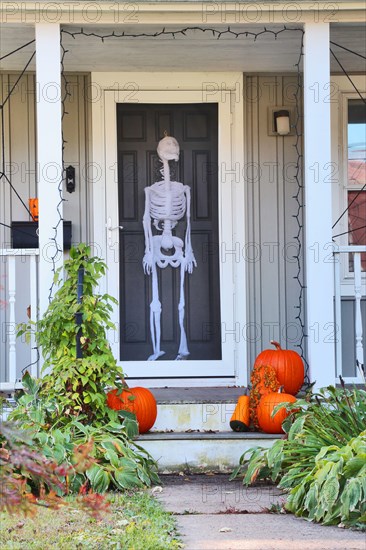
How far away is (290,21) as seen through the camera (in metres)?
6.30

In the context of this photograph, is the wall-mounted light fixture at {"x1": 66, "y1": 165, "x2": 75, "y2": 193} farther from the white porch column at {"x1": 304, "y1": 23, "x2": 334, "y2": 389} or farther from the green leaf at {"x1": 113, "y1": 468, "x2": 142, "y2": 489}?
the green leaf at {"x1": 113, "y1": 468, "x2": 142, "y2": 489}

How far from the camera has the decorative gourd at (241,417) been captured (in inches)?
247

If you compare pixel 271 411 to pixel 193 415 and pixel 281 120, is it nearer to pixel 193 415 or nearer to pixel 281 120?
pixel 193 415

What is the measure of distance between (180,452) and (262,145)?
2.77m

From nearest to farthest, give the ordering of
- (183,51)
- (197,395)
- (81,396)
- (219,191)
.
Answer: (81,396)
(197,395)
(183,51)
(219,191)

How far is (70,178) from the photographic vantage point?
750 centimetres

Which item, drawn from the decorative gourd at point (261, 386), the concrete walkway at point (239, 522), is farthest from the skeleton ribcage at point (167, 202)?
the concrete walkway at point (239, 522)

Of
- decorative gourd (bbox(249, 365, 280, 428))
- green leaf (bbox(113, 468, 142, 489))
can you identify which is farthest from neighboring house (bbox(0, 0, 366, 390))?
green leaf (bbox(113, 468, 142, 489))

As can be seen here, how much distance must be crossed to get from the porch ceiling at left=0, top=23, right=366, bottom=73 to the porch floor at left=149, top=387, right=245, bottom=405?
8.33ft

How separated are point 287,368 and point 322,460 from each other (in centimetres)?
166

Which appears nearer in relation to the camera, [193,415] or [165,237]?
[193,415]

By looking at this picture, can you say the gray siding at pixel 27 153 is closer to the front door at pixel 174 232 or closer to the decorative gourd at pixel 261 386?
the front door at pixel 174 232

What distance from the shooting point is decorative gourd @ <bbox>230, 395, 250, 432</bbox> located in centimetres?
627

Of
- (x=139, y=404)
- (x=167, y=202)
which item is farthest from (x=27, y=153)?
(x=139, y=404)
